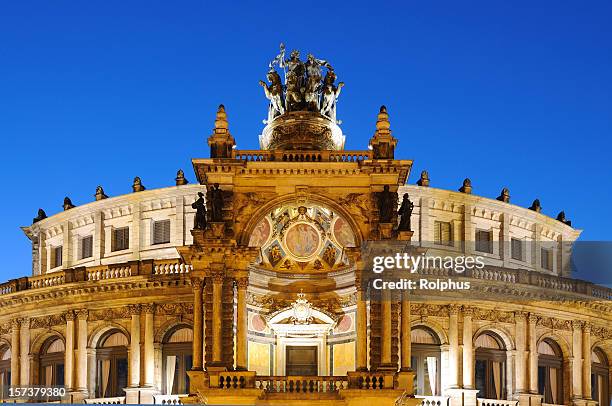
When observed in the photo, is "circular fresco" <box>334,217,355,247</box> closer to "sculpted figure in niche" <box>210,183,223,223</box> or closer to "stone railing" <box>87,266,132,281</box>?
"sculpted figure in niche" <box>210,183,223,223</box>

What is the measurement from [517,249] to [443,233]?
5658mm

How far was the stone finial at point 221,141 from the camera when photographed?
49.1 meters

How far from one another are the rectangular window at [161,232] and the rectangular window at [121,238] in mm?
1767

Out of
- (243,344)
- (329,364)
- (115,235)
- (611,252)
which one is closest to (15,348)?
(115,235)

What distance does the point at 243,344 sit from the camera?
47719 millimetres

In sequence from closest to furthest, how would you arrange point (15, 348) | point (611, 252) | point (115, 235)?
point (611, 252)
point (15, 348)
point (115, 235)

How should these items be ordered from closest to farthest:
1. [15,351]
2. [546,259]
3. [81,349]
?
1. [81,349]
2. [15,351]
3. [546,259]

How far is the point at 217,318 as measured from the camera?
47.6m

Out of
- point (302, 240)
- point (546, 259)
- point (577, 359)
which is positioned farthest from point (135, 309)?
point (546, 259)

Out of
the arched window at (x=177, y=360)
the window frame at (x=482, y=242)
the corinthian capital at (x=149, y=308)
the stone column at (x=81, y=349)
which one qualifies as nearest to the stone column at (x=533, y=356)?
the window frame at (x=482, y=242)

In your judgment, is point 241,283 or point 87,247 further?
point 87,247

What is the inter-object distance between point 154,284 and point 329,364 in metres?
14.4

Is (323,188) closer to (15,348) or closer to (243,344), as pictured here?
(243,344)

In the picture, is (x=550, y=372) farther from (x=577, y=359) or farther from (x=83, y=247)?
(x=83, y=247)
